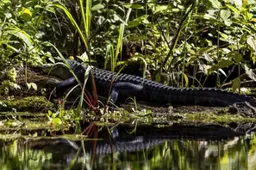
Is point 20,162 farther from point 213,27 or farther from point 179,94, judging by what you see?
point 213,27

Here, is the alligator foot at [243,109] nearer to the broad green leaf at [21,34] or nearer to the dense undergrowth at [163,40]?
the dense undergrowth at [163,40]

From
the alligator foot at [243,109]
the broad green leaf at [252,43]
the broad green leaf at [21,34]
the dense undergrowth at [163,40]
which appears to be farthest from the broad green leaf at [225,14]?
the broad green leaf at [21,34]

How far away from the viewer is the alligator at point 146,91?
4551mm

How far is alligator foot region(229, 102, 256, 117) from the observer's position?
4273 millimetres

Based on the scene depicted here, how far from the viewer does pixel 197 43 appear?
20.5 feet

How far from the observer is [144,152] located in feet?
8.79

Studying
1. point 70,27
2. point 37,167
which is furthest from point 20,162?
point 70,27

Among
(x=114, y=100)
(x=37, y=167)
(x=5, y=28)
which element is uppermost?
(x=5, y=28)

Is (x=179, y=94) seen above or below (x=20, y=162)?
above

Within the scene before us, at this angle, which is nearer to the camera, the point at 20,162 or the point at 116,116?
the point at 20,162

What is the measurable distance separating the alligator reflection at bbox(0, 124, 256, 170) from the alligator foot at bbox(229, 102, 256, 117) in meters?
0.84

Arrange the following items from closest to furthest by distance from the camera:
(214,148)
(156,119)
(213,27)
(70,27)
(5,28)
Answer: (214,148), (156,119), (5,28), (213,27), (70,27)

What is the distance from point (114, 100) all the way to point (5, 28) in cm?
106

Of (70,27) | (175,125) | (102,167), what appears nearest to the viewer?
(102,167)
